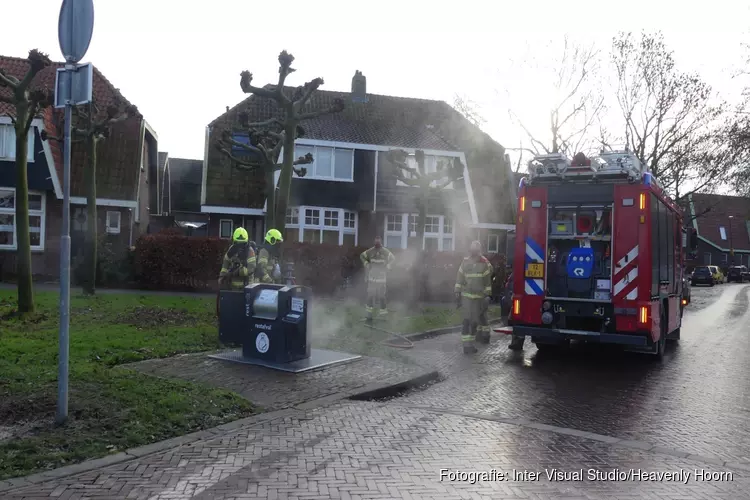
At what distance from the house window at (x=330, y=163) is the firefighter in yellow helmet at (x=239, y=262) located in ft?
59.0

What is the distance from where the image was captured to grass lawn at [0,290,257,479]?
5184mm

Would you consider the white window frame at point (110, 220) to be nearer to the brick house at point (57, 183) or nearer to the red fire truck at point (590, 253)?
the brick house at point (57, 183)

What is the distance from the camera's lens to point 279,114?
94.4ft

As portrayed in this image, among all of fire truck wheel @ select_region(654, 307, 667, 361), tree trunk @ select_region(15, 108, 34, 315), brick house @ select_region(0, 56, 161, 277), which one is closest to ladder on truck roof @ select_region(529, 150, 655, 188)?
fire truck wheel @ select_region(654, 307, 667, 361)

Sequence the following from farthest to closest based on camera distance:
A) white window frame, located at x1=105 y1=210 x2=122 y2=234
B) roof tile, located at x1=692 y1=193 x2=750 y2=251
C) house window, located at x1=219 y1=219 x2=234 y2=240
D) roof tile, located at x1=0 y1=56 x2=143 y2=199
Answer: roof tile, located at x1=692 y1=193 x2=750 y2=251 → house window, located at x1=219 y1=219 x2=234 y2=240 → white window frame, located at x1=105 y1=210 x2=122 y2=234 → roof tile, located at x1=0 y1=56 x2=143 y2=199

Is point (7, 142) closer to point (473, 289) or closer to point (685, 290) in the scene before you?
point (473, 289)

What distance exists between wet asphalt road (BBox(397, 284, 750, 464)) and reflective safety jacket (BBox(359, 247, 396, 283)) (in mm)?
2347

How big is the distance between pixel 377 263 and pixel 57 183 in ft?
47.5

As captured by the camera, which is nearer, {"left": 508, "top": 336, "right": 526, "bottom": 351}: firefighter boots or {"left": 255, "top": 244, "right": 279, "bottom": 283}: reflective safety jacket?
{"left": 255, "top": 244, "right": 279, "bottom": 283}: reflective safety jacket

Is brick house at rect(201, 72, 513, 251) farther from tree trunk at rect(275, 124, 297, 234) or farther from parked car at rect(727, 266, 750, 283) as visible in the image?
parked car at rect(727, 266, 750, 283)

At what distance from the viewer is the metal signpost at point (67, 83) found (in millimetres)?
5539

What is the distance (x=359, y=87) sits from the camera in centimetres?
3259

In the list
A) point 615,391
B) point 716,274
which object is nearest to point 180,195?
point 615,391

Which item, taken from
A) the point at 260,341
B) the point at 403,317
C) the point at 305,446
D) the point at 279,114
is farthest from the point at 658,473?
the point at 279,114
